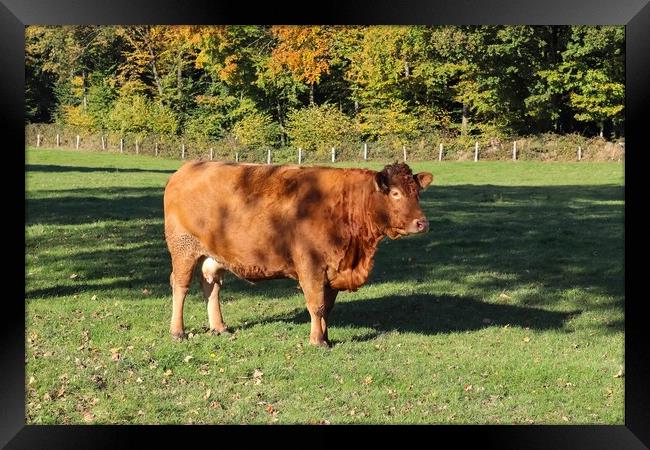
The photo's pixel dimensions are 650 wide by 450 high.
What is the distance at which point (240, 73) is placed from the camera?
18.4 m

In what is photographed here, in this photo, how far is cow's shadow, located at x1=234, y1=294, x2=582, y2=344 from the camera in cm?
1000

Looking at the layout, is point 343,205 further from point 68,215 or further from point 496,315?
point 68,215

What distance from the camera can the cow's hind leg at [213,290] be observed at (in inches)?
370

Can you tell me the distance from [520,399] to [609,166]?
57.4 feet

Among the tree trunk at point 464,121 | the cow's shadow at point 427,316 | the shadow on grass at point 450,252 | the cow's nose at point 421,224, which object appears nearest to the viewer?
the cow's nose at point 421,224

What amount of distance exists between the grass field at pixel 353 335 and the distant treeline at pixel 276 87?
245cm

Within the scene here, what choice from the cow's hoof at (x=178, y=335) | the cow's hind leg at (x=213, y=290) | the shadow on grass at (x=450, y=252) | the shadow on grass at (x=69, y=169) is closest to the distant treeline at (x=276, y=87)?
the shadow on grass at (x=450, y=252)

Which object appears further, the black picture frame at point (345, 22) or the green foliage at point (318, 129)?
the green foliage at point (318, 129)

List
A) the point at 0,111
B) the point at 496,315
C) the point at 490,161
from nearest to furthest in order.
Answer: the point at 0,111 → the point at 496,315 → the point at 490,161

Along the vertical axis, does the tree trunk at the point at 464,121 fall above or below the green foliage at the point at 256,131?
above

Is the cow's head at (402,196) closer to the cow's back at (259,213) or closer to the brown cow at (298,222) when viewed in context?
the brown cow at (298,222)

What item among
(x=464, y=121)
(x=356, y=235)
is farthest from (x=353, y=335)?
(x=464, y=121)

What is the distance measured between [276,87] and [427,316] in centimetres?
930

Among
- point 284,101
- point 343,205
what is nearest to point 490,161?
point 284,101
